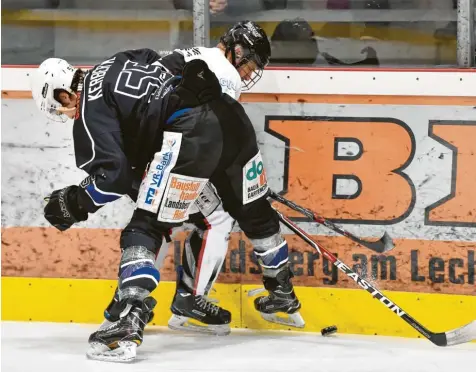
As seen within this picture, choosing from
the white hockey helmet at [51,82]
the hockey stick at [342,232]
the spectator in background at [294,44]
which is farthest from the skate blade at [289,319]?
the white hockey helmet at [51,82]

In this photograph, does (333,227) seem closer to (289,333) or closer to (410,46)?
(289,333)

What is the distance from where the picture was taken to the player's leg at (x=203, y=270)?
157 inches

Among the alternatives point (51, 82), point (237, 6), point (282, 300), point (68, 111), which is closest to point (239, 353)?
point (282, 300)

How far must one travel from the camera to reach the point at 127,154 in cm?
372

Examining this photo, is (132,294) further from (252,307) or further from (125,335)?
(252,307)

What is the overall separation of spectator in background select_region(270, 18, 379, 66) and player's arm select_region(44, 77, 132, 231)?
2.96 ft

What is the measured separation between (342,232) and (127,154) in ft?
2.81

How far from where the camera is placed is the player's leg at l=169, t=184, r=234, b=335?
400cm

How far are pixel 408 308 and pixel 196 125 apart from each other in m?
1.08

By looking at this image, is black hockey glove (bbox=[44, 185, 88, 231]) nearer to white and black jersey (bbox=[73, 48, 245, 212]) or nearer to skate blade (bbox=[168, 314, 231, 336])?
white and black jersey (bbox=[73, 48, 245, 212])

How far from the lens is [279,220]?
405 centimetres

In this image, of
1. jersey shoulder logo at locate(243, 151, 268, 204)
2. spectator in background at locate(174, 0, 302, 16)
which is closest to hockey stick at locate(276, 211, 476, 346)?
jersey shoulder logo at locate(243, 151, 268, 204)

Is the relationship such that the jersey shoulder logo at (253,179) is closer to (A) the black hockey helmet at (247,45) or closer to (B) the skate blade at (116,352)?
(A) the black hockey helmet at (247,45)

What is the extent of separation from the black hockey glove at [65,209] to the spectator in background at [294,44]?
1029 millimetres
